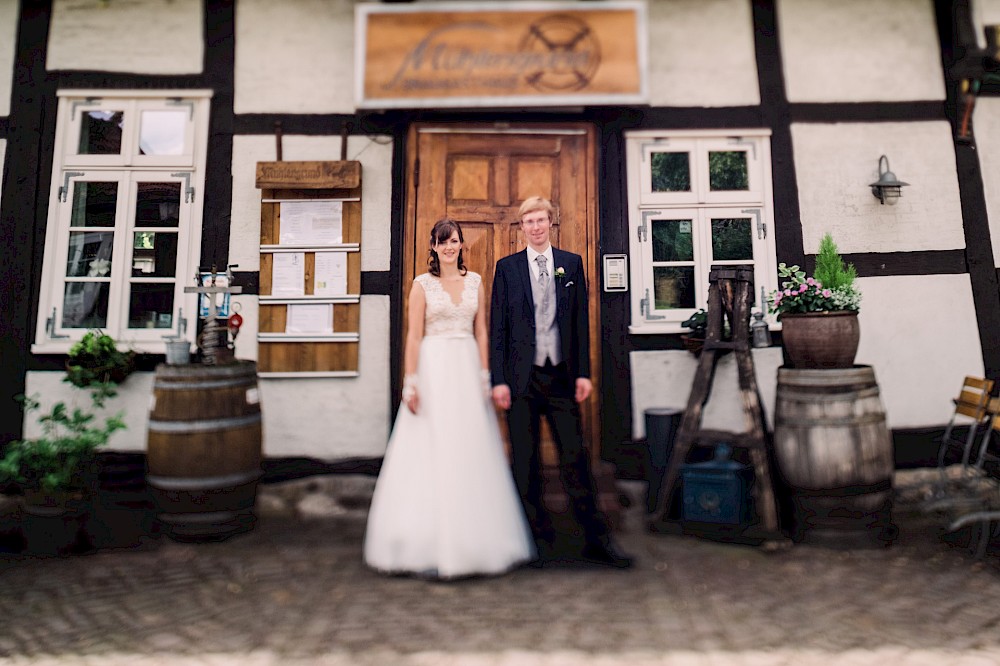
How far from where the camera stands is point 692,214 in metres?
4.41

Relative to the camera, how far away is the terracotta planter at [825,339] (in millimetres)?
3303

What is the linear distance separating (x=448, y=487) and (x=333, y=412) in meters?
1.75

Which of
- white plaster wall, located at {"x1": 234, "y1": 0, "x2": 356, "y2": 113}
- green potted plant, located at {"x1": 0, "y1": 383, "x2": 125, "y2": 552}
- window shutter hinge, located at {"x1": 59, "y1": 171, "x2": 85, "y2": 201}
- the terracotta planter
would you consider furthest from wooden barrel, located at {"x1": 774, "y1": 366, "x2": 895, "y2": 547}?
window shutter hinge, located at {"x1": 59, "y1": 171, "x2": 85, "y2": 201}

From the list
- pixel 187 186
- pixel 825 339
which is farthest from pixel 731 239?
pixel 187 186

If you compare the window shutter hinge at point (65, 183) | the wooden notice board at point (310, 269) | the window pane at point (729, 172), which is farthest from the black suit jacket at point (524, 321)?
the window shutter hinge at point (65, 183)

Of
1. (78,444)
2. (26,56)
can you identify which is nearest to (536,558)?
(78,444)

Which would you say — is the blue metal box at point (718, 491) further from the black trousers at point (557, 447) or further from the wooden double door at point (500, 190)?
the wooden double door at point (500, 190)

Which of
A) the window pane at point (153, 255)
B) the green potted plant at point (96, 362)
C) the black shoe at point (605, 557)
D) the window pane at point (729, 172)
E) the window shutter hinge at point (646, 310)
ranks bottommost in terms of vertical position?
the black shoe at point (605, 557)

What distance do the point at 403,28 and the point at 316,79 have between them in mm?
783

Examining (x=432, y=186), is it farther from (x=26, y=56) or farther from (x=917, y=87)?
(x=917, y=87)

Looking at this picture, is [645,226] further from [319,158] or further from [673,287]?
[319,158]

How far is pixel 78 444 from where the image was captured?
10.7 feet

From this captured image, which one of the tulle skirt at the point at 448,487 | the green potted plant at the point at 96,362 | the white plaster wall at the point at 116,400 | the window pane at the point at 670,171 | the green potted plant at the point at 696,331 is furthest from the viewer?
the window pane at the point at 670,171

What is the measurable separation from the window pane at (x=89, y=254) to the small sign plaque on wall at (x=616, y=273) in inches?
148
